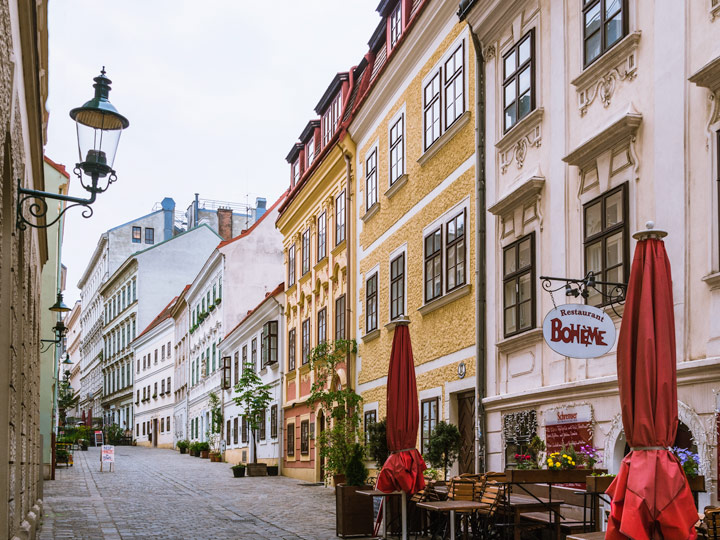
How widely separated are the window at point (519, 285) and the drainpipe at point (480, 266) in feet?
2.30

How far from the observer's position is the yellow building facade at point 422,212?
1587cm

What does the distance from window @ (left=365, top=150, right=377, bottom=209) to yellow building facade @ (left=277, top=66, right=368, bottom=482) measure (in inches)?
47.9

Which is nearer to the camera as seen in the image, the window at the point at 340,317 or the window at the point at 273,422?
the window at the point at 340,317

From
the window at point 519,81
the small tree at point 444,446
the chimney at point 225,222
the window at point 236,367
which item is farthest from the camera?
the chimney at point 225,222

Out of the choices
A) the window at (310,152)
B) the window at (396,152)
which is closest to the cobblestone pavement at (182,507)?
the window at (396,152)

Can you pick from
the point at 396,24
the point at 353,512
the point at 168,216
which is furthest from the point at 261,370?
the point at 168,216

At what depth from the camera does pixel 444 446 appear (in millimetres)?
15203

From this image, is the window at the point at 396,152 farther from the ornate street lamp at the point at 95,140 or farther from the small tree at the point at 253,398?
the small tree at the point at 253,398

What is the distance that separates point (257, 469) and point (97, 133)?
24.9m

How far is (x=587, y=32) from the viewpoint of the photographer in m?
11.9

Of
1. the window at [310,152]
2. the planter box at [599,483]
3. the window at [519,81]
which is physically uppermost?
the window at [310,152]

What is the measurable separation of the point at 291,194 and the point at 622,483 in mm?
24699

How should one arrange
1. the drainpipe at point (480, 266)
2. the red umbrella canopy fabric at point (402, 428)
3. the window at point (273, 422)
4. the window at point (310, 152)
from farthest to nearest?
1. the window at point (273, 422)
2. the window at point (310, 152)
3. the drainpipe at point (480, 266)
4. the red umbrella canopy fabric at point (402, 428)

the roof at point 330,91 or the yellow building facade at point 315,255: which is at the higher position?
the roof at point 330,91
